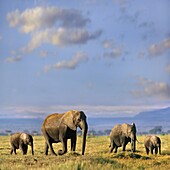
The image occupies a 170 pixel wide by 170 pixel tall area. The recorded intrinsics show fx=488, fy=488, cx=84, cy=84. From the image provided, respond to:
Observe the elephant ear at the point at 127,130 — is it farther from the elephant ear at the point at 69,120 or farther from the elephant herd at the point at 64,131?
the elephant ear at the point at 69,120

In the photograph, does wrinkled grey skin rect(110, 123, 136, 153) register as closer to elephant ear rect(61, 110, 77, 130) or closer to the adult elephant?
the adult elephant

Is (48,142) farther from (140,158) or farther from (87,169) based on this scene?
(87,169)

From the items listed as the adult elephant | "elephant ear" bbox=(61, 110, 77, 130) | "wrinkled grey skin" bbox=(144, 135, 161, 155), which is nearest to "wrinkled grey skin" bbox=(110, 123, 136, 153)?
"wrinkled grey skin" bbox=(144, 135, 161, 155)

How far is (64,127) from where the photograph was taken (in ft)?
93.5

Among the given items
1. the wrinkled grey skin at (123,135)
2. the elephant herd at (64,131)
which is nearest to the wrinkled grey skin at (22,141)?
the elephant herd at (64,131)

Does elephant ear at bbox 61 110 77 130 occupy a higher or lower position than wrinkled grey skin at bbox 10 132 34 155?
higher

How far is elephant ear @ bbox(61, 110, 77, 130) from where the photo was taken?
91.2 feet

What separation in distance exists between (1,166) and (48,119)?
11.0 metres

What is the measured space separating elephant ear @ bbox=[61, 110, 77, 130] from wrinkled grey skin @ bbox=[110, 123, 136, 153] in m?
9.73

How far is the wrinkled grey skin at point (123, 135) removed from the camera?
37.6 metres

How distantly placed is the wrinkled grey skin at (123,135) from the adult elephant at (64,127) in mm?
8774

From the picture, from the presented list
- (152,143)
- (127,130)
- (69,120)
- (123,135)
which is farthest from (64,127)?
(152,143)

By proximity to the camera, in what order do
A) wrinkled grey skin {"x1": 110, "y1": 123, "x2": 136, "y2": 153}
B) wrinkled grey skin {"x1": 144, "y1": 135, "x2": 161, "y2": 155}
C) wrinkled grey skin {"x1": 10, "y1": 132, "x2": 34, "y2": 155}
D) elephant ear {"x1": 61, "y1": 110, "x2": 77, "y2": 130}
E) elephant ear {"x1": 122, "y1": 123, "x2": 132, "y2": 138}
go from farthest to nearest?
wrinkled grey skin {"x1": 144, "y1": 135, "x2": 161, "y2": 155}, elephant ear {"x1": 122, "y1": 123, "x2": 132, "y2": 138}, wrinkled grey skin {"x1": 10, "y1": 132, "x2": 34, "y2": 155}, wrinkled grey skin {"x1": 110, "y1": 123, "x2": 136, "y2": 153}, elephant ear {"x1": 61, "y1": 110, "x2": 77, "y2": 130}

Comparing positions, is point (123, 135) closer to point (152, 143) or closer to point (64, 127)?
point (152, 143)
